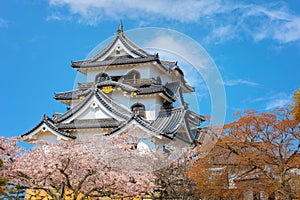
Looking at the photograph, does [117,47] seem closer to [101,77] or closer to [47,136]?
[101,77]

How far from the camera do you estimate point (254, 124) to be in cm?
1300

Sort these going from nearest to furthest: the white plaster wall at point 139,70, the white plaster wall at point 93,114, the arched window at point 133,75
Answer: the white plaster wall at point 93,114
the white plaster wall at point 139,70
the arched window at point 133,75

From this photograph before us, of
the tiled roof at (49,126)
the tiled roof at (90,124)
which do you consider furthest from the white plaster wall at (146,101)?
the tiled roof at (49,126)

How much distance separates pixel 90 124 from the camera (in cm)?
1836

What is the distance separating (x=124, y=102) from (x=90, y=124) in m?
3.02

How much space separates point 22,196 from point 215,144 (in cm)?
886

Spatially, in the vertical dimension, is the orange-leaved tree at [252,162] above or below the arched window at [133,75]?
below

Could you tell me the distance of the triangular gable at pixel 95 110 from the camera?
1861 centimetres

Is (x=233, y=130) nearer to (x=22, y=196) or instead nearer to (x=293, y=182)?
(x=293, y=182)

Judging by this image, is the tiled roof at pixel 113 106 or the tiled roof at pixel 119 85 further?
the tiled roof at pixel 119 85

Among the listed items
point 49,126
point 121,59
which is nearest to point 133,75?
point 121,59

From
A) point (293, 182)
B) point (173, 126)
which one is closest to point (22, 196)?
point (173, 126)

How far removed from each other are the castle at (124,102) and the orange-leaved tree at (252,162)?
3407 mm

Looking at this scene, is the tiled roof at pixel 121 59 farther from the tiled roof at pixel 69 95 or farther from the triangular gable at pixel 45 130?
the triangular gable at pixel 45 130
